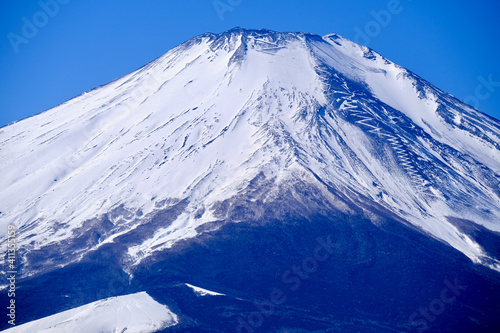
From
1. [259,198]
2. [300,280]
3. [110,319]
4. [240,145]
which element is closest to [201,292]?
[110,319]

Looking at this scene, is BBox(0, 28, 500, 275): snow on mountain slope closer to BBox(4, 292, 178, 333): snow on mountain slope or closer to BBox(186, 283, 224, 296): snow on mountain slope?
BBox(186, 283, 224, 296): snow on mountain slope

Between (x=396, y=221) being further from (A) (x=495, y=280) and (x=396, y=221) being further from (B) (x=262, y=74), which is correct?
(B) (x=262, y=74)

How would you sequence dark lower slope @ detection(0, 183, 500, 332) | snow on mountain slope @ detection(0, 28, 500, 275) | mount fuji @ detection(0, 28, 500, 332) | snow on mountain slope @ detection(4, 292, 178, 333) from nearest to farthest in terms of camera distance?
1. snow on mountain slope @ detection(4, 292, 178, 333)
2. dark lower slope @ detection(0, 183, 500, 332)
3. mount fuji @ detection(0, 28, 500, 332)
4. snow on mountain slope @ detection(0, 28, 500, 275)

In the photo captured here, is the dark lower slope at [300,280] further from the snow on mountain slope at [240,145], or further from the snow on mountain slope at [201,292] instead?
the snow on mountain slope at [240,145]

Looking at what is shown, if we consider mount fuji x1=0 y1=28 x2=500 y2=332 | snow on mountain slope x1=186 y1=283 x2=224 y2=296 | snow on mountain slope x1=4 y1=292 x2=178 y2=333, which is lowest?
snow on mountain slope x1=4 y1=292 x2=178 y2=333

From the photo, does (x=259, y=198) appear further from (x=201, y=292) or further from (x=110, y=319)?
(x=110, y=319)

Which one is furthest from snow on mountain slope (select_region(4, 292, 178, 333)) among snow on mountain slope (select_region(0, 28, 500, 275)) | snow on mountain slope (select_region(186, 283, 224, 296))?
snow on mountain slope (select_region(0, 28, 500, 275))
